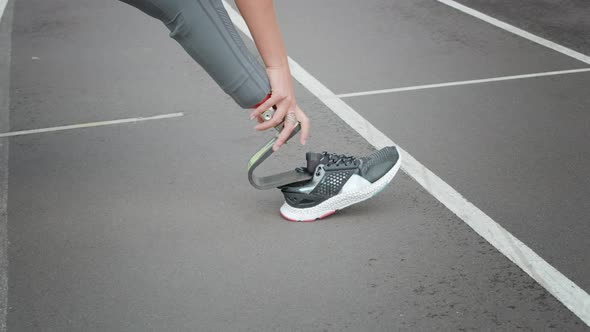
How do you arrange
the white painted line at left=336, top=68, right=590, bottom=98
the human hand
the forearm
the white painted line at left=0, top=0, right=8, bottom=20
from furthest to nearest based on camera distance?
the white painted line at left=0, top=0, right=8, bottom=20 < the white painted line at left=336, top=68, right=590, bottom=98 < the human hand < the forearm

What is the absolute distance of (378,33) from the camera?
8.45 metres

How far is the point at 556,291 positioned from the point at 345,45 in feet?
15.5

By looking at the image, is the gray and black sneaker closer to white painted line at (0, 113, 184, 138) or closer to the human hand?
the human hand

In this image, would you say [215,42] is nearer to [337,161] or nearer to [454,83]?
[337,161]

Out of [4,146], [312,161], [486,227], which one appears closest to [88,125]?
[4,146]

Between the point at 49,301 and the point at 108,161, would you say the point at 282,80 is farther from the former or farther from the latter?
the point at 108,161

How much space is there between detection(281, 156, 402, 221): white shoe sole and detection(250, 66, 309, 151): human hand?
97 centimetres

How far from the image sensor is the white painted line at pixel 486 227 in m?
3.63

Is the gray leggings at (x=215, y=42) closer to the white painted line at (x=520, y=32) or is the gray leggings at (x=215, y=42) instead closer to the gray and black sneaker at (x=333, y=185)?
the gray and black sneaker at (x=333, y=185)

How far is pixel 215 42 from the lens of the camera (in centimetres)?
325

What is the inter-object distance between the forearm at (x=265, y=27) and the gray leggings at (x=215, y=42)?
122mm

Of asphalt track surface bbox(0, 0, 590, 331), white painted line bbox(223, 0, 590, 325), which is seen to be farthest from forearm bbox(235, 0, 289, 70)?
white painted line bbox(223, 0, 590, 325)

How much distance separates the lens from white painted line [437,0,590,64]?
7445mm

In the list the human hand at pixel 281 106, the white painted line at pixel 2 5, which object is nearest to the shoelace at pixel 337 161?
the human hand at pixel 281 106
